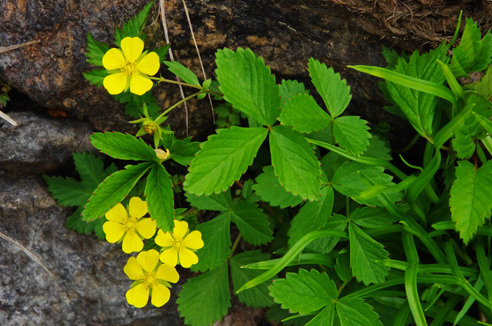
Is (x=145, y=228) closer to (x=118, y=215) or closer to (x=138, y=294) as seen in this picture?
(x=118, y=215)

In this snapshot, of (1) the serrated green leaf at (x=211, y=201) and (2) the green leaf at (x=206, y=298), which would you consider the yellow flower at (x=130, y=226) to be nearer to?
(1) the serrated green leaf at (x=211, y=201)

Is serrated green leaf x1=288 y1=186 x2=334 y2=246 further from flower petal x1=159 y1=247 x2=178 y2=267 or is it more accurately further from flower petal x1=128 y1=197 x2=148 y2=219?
flower petal x1=128 y1=197 x2=148 y2=219

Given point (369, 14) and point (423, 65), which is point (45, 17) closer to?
point (369, 14)

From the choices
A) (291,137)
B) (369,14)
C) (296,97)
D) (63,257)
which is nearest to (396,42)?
(369,14)

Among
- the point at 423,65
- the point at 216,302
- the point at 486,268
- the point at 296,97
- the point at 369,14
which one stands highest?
the point at 369,14

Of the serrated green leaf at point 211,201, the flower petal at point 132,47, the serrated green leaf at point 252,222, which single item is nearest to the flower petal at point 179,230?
the serrated green leaf at point 211,201

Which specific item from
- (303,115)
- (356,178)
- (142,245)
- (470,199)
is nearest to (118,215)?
(142,245)
